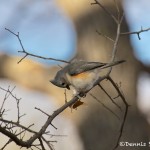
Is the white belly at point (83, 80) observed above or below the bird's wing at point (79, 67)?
below

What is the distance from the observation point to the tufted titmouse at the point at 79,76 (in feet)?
4.44

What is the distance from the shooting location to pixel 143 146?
6.95 feet

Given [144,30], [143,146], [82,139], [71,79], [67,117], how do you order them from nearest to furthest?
[144,30] → [71,79] → [143,146] → [82,139] → [67,117]

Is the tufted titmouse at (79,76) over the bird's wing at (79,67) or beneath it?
beneath

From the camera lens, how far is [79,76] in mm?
1394

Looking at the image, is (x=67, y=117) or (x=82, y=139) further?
(x=67, y=117)

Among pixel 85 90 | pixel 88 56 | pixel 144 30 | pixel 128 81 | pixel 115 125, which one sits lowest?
pixel 85 90

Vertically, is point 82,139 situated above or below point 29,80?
below

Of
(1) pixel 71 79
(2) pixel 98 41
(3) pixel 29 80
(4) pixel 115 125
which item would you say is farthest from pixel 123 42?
(1) pixel 71 79

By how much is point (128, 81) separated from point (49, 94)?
0.51 metres

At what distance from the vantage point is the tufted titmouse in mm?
1353

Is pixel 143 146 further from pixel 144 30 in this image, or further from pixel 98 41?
pixel 144 30

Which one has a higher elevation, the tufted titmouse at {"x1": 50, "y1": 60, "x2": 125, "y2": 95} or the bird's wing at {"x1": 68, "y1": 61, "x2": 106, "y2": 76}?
the bird's wing at {"x1": 68, "y1": 61, "x2": 106, "y2": 76}

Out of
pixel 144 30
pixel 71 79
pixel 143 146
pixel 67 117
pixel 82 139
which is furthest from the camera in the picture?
pixel 67 117
